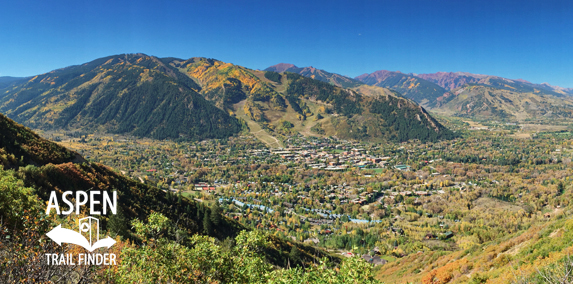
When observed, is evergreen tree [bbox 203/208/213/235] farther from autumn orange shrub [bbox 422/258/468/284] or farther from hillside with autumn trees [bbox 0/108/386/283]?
autumn orange shrub [bbox 422/258/468/284]

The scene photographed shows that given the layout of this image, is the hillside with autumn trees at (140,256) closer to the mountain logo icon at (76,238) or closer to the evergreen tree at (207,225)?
the mountain logo icon at (76,238)

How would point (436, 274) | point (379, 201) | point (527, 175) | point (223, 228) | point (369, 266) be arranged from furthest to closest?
point (527, 175) → point (379, 201) → point (223, 228) → point (436, 274) → point (369, 266)

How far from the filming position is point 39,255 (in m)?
8.77

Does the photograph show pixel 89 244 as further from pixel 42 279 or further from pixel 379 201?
pixel 379 201

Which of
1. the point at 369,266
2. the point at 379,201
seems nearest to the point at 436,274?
the point at 369,266

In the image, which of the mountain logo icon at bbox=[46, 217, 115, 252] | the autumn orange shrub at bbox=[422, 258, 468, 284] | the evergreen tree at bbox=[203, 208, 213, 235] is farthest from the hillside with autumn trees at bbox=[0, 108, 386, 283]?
the autumn orange shrub at bbox=[422, 258, 468, 284]

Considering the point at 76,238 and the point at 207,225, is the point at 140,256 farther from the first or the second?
the point at 207,225

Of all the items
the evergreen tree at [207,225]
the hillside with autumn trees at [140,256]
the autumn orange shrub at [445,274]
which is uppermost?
the hillside with autumn trees at [140,256]

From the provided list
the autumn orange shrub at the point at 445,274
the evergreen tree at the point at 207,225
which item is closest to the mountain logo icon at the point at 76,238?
the autumn orange shrub at the point at 445,274

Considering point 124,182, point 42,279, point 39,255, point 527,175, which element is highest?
point 39,255

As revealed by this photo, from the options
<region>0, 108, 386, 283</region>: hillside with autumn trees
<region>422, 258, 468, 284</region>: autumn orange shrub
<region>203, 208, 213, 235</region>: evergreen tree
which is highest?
<region>0, 108, 386, 283</region>: hillside with autumn trees

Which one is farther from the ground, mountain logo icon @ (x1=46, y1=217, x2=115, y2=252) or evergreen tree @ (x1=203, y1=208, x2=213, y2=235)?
mountain logo icon @ (x1=46, y1=217, x2=115, y2=252)

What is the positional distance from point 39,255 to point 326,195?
101286mm

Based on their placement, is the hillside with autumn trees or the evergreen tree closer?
the hillside with autumn trees
